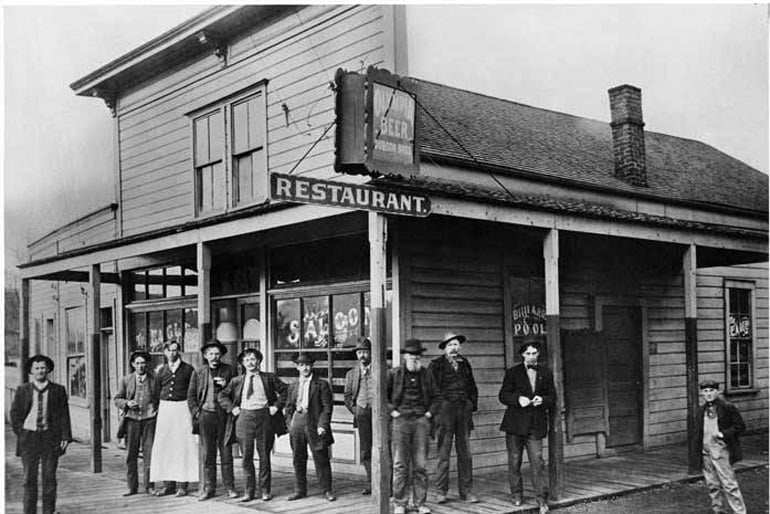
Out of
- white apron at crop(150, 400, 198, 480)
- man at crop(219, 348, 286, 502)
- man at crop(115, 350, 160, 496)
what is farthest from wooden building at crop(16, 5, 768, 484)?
man at crop(219, 348, 286, 502)

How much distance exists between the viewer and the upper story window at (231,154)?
40.7ft

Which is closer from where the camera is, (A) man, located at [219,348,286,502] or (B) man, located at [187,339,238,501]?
(A) man, located at [219,348,286,502]

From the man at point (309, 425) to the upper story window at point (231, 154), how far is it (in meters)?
3.43

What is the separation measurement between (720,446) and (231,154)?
308 inches

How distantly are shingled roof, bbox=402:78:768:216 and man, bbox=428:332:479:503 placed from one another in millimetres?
2761

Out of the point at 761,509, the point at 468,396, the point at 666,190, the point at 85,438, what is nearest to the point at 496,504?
the point at 468,396

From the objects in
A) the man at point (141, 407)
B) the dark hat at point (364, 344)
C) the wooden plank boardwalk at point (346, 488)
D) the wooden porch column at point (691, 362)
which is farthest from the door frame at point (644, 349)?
the man at point (141, 407)

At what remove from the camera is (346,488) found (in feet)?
33.3

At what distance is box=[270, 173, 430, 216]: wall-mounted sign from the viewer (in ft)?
24.0

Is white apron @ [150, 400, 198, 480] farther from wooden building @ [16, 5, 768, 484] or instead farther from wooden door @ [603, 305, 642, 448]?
wooden door @ [603, 305, 642, 448]

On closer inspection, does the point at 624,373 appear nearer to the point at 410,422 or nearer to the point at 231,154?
the point at 410,422

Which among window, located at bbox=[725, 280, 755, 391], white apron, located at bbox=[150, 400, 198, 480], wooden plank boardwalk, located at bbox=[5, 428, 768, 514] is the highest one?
window, located at bbox=[725, 280, 755, 391]

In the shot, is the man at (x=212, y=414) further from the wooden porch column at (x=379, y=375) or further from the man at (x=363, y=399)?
the wooden porch column at (x=379, y=375)

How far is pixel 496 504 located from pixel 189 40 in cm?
827
